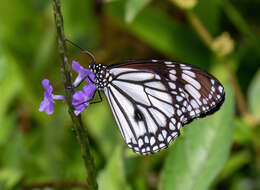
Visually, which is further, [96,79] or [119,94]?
[119,94]

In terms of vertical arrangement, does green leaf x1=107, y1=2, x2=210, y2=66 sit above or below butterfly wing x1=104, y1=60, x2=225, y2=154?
above

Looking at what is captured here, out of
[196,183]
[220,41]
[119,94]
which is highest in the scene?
[220,41]

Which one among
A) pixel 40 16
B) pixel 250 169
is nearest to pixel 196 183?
pixel 250 169

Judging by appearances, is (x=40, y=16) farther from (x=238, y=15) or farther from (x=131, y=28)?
(x=238, y=15)

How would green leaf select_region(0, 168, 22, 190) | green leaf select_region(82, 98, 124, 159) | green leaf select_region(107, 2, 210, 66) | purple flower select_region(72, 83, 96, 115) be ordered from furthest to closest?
green leaf select_region(107, 2, 210, 66), green leaf select_region(82, 98, 124, 159), green leaf select_region(0, 168, 22, 190), purple flower select_region(72, 83, 96, 115)

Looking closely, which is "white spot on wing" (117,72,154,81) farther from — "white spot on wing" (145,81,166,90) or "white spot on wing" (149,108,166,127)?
"white spot on wing" (149,108,166,127)

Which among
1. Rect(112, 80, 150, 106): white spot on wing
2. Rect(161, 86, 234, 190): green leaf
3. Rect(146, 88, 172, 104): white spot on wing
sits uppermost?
Rect(112, 80, 150, 106): white spot on wing

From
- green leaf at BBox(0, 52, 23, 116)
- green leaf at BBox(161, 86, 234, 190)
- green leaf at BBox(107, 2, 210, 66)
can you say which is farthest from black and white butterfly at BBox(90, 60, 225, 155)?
green leaf at BBox(107, 2, 210, 66)

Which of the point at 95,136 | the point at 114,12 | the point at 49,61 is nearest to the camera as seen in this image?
the point at 95,136
